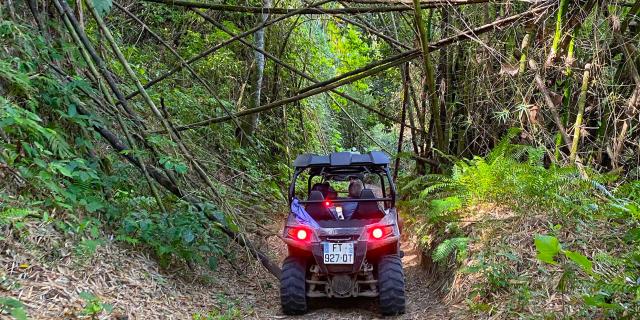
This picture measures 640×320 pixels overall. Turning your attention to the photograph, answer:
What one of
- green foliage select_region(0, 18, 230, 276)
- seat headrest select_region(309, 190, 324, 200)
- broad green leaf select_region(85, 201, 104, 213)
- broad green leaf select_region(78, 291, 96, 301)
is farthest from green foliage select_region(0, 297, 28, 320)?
seat headrest select_region(309, 190, 324, 200)

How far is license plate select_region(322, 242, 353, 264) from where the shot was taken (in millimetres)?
5285

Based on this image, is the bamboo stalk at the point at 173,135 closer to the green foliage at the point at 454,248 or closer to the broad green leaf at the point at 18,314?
the green foliage at the point at 454,248

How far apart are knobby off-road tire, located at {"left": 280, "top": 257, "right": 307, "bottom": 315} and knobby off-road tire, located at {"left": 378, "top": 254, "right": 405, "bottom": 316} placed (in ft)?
2.70

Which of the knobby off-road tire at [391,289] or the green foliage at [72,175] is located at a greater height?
the green foliage at [72,175]

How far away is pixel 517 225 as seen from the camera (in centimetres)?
520

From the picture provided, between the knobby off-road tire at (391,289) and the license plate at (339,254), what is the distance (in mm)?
406

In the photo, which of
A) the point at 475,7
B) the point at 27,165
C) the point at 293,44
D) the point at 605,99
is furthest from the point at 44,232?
the point at 293,44

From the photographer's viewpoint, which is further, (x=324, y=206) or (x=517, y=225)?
(x=324, y=206)

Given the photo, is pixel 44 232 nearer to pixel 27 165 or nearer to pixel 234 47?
pixel 27 165

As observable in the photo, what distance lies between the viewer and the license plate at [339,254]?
17.3 ft

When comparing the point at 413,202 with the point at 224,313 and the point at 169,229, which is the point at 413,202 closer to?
the point at 224,313

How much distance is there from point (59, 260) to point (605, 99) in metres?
5.87

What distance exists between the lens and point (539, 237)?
111 inches

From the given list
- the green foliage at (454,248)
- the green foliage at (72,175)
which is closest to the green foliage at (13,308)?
the green foliage at (72,175)
